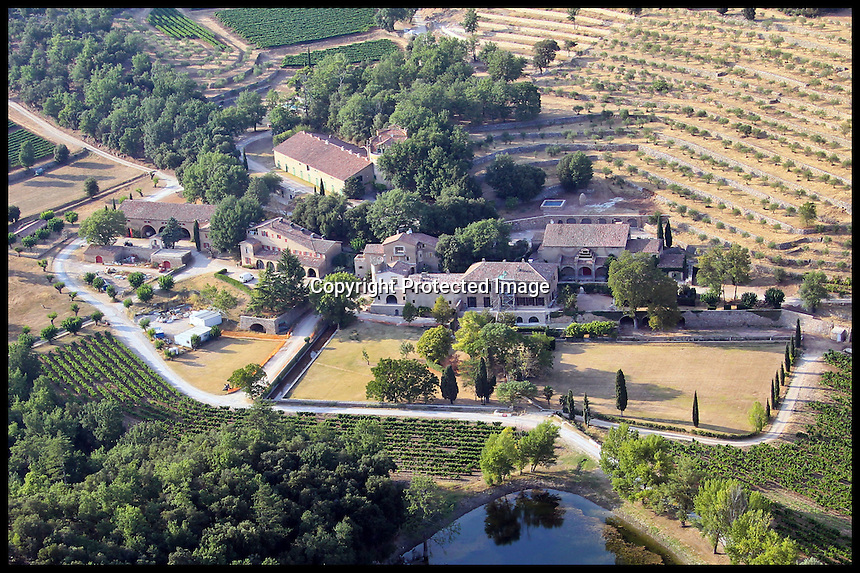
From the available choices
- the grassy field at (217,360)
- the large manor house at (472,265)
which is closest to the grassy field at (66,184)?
the large manor house at (472,265)

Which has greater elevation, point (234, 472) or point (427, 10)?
point (427, 10)

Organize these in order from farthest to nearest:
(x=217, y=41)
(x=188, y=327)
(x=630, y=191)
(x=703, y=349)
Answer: (x=217, y=41)
(x=630, y=191)
(x=188, y=327)
(x=703, y=349)

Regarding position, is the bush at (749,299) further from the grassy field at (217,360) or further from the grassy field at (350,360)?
the grassy field at (217,360)

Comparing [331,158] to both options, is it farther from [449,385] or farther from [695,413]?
[695,413]

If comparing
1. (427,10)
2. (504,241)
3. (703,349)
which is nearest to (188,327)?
(504,241)

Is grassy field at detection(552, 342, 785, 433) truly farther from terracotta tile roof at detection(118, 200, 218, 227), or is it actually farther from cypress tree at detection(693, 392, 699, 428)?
terracotta tile roof at detection(118, 200, 218, 227)

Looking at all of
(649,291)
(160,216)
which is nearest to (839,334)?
(649,291)

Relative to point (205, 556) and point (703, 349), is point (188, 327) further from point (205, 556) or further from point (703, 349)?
point (703, 349)
